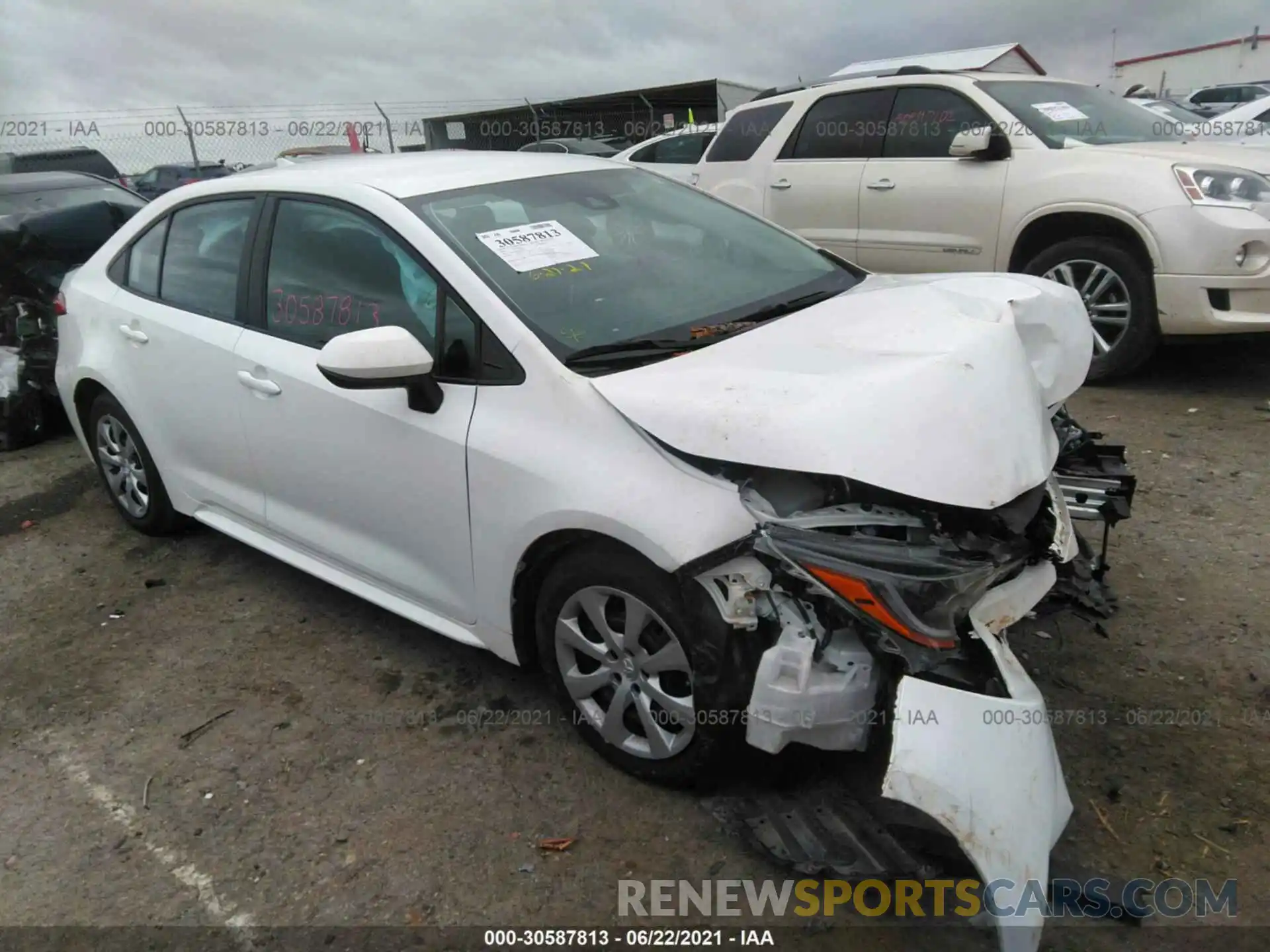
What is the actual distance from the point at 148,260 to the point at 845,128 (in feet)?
14.7

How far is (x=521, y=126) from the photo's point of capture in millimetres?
26062

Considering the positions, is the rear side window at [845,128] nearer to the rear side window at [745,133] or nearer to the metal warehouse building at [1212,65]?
the rear side window at [745,133]

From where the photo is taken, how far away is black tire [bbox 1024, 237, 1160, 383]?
4969 millimetres

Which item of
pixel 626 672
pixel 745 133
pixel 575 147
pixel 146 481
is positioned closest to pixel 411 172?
pixel 626 672

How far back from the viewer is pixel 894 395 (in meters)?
2.09

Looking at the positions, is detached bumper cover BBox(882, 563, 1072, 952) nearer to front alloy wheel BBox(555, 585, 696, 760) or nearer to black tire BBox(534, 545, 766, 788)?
black tire BBox(534, 545, 766, 788)

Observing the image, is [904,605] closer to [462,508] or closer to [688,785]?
[688,785]

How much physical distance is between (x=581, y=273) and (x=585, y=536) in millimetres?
851

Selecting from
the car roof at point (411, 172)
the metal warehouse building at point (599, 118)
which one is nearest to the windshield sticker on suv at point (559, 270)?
the car roof at point (411, 172)

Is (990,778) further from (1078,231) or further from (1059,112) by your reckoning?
(1059,112)

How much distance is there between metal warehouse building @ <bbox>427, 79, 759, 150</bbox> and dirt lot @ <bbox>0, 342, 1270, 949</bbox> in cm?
1854

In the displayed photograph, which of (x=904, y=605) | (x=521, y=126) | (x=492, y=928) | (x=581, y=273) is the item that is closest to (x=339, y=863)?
(x=492, y=928)

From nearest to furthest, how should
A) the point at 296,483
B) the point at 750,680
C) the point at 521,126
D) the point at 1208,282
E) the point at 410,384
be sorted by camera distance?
the point at 750,680 < the point at 410,384 < the point at 296,483 < the point at 1208,282 < the point at 521,126

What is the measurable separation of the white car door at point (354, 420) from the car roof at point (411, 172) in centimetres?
12
